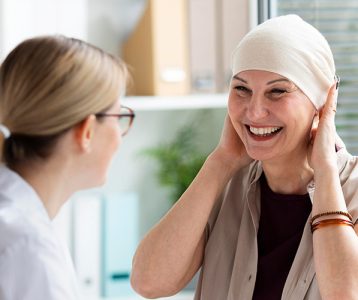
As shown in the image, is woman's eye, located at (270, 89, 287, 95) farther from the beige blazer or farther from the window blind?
the window blind

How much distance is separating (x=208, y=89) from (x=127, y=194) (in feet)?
1.69

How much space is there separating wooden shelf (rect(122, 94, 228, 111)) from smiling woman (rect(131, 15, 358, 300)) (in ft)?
3.53

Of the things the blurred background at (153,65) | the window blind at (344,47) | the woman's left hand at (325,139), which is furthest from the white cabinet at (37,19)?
the woman's left hand at (325,139)

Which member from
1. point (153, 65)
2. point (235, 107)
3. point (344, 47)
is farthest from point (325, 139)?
point (153, 65)

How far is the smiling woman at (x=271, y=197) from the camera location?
1856 mm

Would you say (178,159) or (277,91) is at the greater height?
(277,91)

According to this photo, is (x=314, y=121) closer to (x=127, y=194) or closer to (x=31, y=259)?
(x=31, y=259)

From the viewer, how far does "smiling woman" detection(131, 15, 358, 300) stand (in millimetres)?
1856

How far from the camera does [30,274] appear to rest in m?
1.42

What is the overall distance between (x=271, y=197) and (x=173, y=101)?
1.21 meters

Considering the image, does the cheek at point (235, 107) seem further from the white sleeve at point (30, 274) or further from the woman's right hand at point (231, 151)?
the white sleeve at point (30, 274)

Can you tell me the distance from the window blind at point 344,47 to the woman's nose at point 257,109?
3.76 feet

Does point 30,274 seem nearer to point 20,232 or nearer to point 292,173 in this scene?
Answer: point 20,232

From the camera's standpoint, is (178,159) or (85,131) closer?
(85,131)
